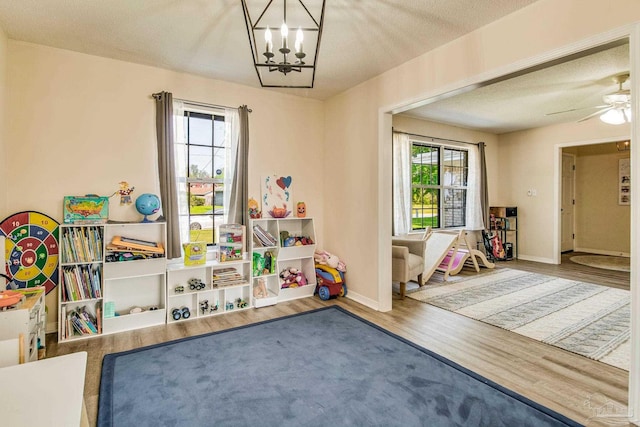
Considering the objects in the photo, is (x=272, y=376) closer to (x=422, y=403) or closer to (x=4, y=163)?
(x=422, y=403)

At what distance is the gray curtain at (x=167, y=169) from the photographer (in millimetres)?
3379

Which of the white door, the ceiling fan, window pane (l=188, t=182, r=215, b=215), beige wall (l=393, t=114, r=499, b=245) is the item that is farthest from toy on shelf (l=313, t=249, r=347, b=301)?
the white door

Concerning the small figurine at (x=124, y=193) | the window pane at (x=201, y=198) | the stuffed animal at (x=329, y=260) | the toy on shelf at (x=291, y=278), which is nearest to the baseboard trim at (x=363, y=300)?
the stuffed animal at (x=329, y=260)

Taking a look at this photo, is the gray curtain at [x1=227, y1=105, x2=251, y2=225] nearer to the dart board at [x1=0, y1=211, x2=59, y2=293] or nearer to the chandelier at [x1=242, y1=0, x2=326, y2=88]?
the chandelier at [x1=242, y1=0, x2=326, y2=88]

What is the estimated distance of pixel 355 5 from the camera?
2.35 metres

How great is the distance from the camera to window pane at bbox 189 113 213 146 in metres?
3.72

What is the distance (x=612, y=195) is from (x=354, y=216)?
6650 mm

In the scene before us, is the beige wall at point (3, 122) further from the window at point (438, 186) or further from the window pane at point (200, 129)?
the window at point (438, 186)

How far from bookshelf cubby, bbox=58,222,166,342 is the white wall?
22.6 ft

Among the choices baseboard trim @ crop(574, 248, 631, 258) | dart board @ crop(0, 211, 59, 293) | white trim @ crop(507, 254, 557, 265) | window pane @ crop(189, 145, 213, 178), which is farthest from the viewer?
baseboard trim @ crop(574, 248, 631, 258)

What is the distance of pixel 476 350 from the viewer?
2.70m

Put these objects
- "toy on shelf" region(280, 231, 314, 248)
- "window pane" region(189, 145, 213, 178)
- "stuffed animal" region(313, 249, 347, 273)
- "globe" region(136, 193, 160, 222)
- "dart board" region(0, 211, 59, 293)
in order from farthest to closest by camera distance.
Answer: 1. "stuffed animal" region(313, 249, 347, 273)
2. "toy on shelf" region(280, 231, 314, 248)
3. "window pane" region(189, 145, 213, 178)
4. "globe" region(136, 193, 160, 222)
5. "dart board" region(0, 211, 59, 293)

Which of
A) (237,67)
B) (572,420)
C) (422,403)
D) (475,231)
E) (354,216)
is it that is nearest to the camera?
(572,420)

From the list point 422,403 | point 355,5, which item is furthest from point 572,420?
point 355,5
